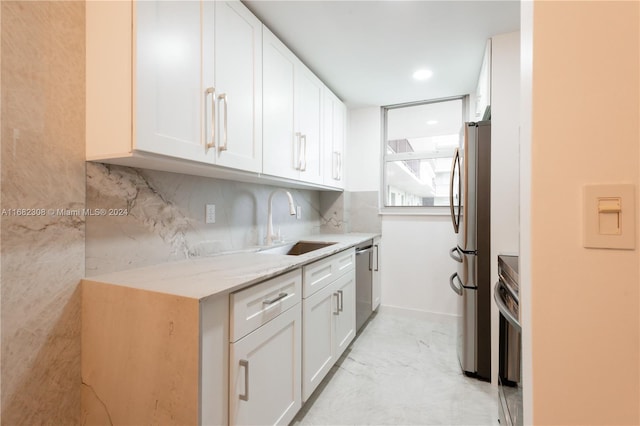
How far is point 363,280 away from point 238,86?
1.83 metres

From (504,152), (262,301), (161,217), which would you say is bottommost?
(262,301)

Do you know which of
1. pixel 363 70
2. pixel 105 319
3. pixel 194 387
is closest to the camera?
pixel 194 387

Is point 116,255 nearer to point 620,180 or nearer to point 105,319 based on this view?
point 105,319

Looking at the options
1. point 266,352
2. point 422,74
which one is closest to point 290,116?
point 422,74

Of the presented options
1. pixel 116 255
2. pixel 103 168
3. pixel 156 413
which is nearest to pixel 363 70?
pixel 103 168

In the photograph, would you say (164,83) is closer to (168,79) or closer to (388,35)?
(168,79)

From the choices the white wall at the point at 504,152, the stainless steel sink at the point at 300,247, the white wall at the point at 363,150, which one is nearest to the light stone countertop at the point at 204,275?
the stainless steel sink at the point at 300,247

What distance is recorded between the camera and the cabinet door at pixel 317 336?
1.60 metres

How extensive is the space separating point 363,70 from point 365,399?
2386 millimetres

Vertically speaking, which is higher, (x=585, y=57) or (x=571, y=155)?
(x=585, y=57)

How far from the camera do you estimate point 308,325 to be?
1.64 meters

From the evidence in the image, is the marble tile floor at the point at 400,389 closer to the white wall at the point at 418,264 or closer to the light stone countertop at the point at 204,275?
the white wall at the point at 418,264

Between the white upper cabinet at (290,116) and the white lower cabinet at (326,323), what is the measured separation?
712mm

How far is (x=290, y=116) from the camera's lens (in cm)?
212
